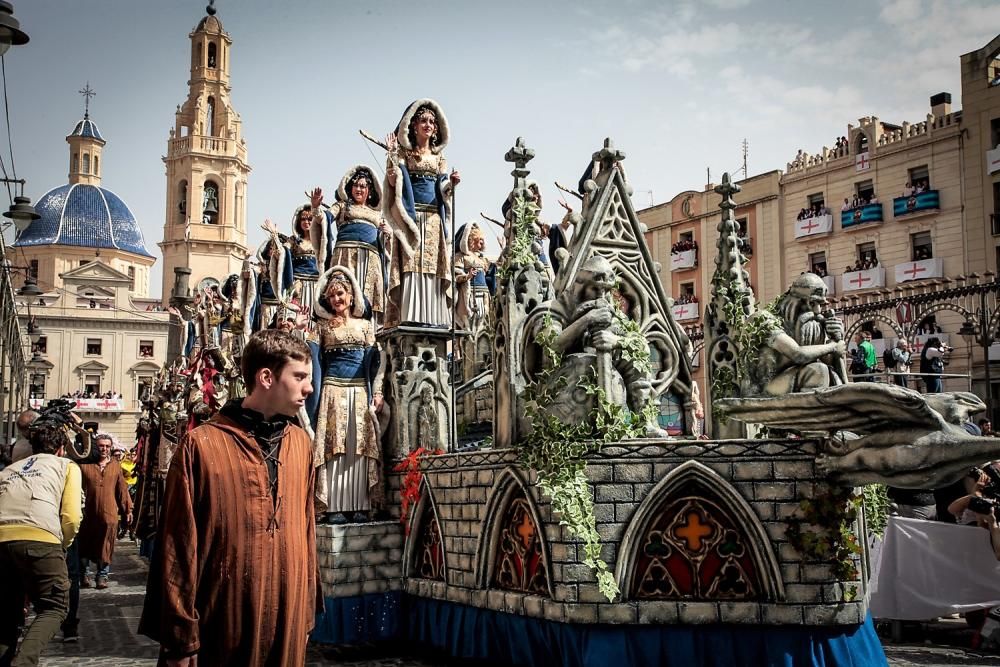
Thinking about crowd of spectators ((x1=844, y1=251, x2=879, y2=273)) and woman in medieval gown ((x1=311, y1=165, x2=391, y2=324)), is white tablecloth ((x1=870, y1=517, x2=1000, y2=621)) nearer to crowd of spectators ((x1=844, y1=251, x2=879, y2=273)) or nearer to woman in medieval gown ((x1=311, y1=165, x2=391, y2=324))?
woman in medieval gown ((x1=311, y1=165, x2=391, y2=324))

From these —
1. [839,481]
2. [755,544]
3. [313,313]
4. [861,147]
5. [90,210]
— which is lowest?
[755,544]

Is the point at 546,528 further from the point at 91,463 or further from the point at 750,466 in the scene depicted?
the point at 91,463

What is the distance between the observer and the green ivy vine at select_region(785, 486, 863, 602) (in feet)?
22.9

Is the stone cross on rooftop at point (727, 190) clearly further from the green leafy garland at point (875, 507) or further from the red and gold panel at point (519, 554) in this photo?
the red and gold panel at point (519, 554)

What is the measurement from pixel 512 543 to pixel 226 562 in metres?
4.50

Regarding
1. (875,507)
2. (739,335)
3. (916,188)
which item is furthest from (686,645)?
(916,188)

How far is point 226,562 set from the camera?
3.97 metres

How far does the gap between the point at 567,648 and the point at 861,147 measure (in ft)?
111

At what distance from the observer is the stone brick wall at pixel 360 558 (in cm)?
969

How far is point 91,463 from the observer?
1210cm

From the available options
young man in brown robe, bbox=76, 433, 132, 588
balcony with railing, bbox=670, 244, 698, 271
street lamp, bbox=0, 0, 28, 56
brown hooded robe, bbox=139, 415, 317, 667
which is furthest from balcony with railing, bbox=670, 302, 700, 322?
brown hooded robe, bbox=139, 415, 317, 667

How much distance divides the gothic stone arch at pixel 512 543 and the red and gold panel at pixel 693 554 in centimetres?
75

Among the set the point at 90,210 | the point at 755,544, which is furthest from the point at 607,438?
the point at 90,210

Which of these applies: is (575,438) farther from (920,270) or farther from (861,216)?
(861,216)
